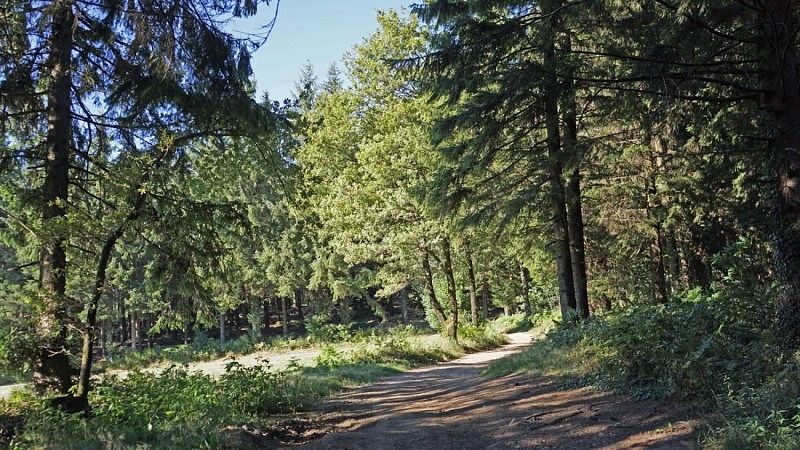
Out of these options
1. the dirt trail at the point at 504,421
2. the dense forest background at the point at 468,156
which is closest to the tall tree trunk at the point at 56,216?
the dense forest background at the point at 468,156

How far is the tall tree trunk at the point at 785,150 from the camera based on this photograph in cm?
561

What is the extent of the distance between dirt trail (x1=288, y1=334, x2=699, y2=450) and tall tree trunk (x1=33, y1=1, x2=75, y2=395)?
3.33 m

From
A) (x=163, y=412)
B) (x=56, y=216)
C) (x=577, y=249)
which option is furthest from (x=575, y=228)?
(x=56, y=216)

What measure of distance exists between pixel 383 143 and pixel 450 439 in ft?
46.2

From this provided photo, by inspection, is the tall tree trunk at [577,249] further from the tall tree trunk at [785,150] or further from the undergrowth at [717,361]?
the tall tree trunk at [785,150]

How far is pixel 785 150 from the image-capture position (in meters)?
5.68

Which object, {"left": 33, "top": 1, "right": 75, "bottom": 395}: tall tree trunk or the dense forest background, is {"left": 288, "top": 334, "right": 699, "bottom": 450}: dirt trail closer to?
the dense forest background

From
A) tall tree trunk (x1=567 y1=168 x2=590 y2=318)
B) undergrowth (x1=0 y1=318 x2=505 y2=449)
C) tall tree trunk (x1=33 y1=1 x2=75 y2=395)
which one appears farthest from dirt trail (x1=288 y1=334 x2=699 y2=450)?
tall tree trunk (x1=33 y1=1 x2=75 y2=395)

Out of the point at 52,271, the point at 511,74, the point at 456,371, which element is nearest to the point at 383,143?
the point at 456,371

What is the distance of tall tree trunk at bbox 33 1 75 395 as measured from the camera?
21.9 ft

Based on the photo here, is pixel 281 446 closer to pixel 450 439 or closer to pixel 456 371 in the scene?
pixel 450 439

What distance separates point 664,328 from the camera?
6.98m

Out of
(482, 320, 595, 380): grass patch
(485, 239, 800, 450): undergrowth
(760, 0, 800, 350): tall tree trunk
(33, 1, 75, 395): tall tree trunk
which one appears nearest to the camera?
(485, 239, 800, 450): undergrowth

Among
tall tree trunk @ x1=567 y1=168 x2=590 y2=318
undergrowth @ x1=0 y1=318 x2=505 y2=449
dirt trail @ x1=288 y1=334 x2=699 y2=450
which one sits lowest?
dirt trail @ x1=288 y1=334 x2=699 y2=450
